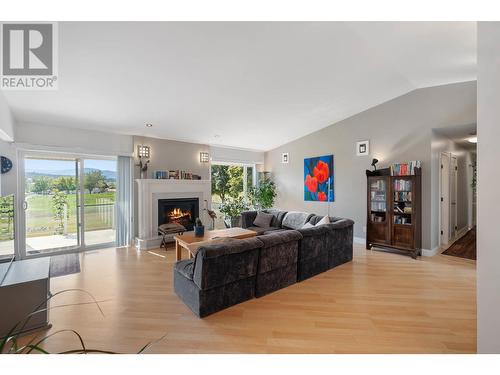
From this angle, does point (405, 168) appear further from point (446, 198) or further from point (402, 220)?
point (446, 198)

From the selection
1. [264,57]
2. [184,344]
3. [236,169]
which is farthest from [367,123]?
[184,344]

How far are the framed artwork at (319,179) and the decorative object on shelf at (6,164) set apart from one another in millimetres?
5939

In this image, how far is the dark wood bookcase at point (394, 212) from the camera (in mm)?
4559

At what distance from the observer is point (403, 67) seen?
3.72 meters

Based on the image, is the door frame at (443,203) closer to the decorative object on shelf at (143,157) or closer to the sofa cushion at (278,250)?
the sofa cushion at (278,250)

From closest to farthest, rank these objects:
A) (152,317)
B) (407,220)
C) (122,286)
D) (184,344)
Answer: (184,344)
(152,317)
(122,286)
(407,220)

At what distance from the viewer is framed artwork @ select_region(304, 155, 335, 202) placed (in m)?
6.00

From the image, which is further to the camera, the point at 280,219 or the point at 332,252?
the point at 280,219

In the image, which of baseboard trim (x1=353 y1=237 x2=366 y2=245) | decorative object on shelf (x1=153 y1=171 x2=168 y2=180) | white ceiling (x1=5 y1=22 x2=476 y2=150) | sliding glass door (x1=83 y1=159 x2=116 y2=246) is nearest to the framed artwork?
baseboard trim (x1=353 y1=237 x2=366 y2=245)

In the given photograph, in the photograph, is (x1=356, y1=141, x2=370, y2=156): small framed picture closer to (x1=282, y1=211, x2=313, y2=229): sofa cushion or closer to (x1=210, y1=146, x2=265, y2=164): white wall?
(x1=282, y1=211, x2=313, y2=229): sofa cushion

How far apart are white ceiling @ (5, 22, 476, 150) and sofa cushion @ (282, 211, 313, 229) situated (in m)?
2.09

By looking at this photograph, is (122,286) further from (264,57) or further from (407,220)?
(407,220)

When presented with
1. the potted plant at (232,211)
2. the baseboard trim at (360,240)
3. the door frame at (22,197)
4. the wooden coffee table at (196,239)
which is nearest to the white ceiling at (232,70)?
the door frame at (22,197)
